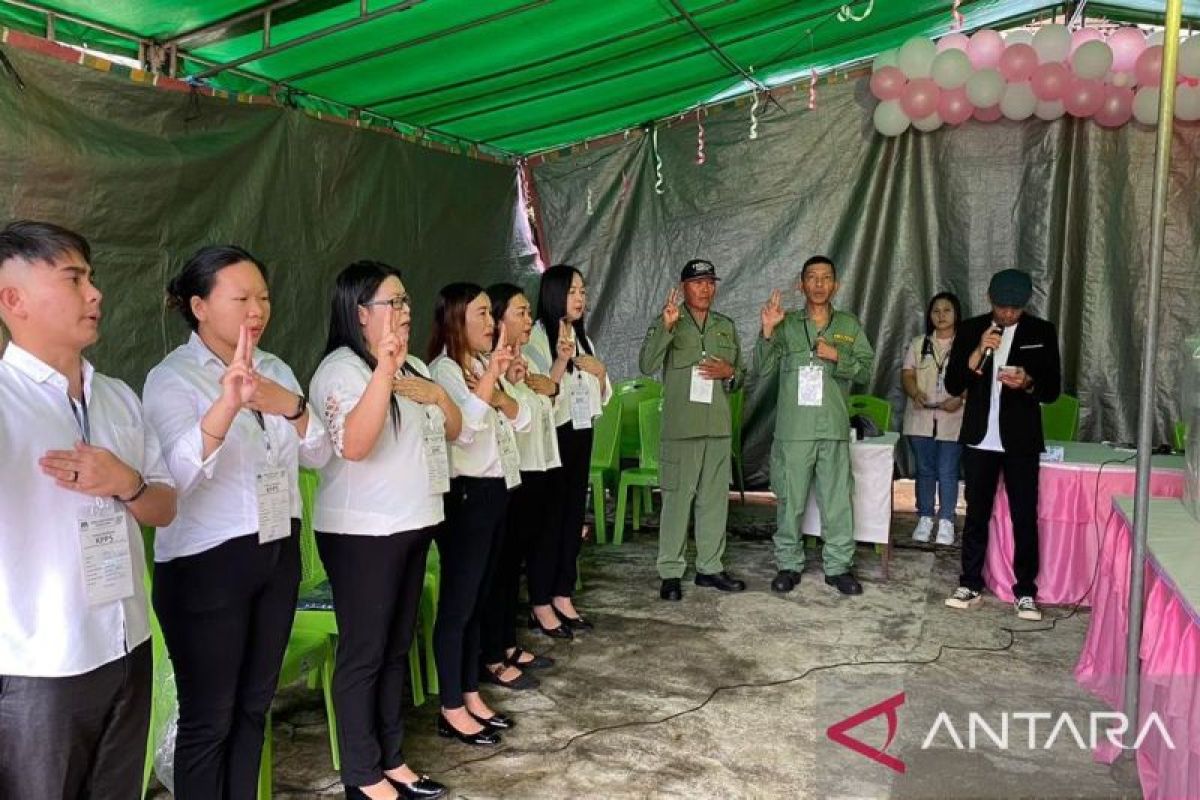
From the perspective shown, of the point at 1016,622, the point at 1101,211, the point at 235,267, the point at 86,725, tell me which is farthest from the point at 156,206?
the point at 1101,211

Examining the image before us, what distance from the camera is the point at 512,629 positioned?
133 inches

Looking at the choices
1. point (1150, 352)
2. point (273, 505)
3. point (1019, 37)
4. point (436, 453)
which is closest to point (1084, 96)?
point (1019, 37)

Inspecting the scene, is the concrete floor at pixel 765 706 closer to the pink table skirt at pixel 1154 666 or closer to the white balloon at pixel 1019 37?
the pink table skirt at pixel 1154 666

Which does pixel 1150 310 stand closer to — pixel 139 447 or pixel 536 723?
pixel 536 723

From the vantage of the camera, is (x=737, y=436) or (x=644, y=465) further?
(x=737, y=436)

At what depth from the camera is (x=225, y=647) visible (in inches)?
72.6

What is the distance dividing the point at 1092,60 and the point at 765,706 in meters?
4.03

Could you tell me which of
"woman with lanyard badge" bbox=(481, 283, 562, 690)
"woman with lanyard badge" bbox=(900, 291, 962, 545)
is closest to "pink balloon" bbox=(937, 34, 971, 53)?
"woman with lanyard badge" bbox=(900, 291, 962, 545)

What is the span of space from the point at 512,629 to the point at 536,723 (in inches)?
18.9

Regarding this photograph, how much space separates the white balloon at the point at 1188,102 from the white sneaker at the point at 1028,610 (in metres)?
2.93

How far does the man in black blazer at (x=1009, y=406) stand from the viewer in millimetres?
3928

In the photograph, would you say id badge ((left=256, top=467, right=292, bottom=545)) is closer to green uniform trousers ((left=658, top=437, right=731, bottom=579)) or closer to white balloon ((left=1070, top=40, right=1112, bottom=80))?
green uniform trousers ((left=658, top=437, right=731, bottom=579))

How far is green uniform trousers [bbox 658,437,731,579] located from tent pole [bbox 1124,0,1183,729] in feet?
6.74

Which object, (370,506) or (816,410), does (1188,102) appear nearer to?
(816,410)
